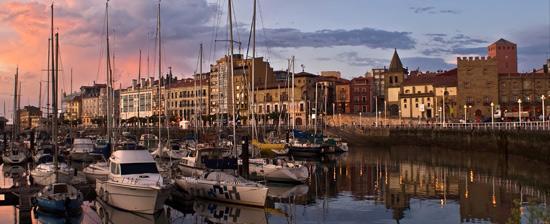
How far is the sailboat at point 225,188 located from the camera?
102ft

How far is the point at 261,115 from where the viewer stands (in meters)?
145

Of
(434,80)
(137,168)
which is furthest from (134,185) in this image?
(434,80)

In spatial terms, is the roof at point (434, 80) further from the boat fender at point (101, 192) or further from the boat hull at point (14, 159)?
the boat fender at point (101, 192)

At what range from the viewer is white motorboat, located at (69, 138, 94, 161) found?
65312mm

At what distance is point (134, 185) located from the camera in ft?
97.3

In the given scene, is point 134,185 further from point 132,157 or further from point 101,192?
point 101,192

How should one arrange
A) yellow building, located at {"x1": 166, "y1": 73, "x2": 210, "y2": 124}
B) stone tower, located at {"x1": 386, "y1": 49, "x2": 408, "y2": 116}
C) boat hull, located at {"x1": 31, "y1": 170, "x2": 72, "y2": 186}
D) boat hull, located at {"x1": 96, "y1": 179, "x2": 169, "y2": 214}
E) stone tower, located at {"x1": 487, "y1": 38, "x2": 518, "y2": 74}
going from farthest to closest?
yellow building, located at {"x1": 166, "y1": 73, "x2": 210, "y2": 124}, stone tower, located at {"x1": 487, "y1": 38, "x2": 518, "y2": 74}, stone tower, located at {"x1": 386, "y1": 49, "x2": 408, "y2": 116}, boat hull, located at {"x1": 31, "y1": 170, "x2": 72, "y2": 186}, boat hull, located at {"x1": 96, "y1": 179, "x2": 169, "y2": 214}

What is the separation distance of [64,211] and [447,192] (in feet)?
75.7

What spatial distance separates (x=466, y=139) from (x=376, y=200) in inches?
1908

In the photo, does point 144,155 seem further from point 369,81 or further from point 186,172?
point 369,81

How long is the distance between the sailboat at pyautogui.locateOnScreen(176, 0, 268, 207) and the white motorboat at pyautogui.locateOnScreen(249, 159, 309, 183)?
9124 mm

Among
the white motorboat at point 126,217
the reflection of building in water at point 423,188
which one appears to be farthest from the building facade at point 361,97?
the white motorboat at point 126,217

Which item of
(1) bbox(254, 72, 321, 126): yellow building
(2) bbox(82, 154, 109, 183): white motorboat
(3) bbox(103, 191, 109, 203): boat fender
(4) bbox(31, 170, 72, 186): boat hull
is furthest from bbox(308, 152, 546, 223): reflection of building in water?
(1) bbox(254, 72, 321, 126): yellow building

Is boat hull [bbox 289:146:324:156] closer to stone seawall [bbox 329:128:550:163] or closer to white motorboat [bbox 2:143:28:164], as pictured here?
stone seawall [bbox 329:128:550:163]
